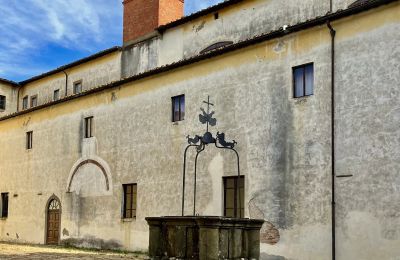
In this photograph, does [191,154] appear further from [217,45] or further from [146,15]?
[146,15]

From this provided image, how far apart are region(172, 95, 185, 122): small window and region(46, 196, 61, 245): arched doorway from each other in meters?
7.92

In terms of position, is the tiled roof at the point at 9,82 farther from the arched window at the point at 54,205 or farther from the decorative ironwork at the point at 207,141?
the decorative ironwork at the point at 207,141

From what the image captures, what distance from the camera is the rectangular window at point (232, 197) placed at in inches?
645

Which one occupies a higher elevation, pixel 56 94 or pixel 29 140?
pixel 56 94

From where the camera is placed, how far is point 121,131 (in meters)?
21.1

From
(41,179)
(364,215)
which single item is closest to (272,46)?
(364,215)

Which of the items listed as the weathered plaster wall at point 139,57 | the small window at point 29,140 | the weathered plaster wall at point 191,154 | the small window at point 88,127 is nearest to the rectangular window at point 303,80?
the weathered plaster wall at point 191,154

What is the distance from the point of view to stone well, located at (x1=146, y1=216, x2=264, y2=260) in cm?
997

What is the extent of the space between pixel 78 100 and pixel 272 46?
10555 millimetres

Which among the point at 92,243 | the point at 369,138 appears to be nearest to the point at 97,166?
the point at 92,243

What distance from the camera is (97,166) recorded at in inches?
870

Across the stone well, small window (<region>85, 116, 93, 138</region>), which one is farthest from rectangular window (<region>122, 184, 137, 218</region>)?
the stone well

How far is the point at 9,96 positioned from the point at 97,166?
12582 mm

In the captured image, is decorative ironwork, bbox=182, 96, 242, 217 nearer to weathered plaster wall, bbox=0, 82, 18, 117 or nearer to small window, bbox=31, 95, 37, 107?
small window, bbox=31, 95, 37, 107
